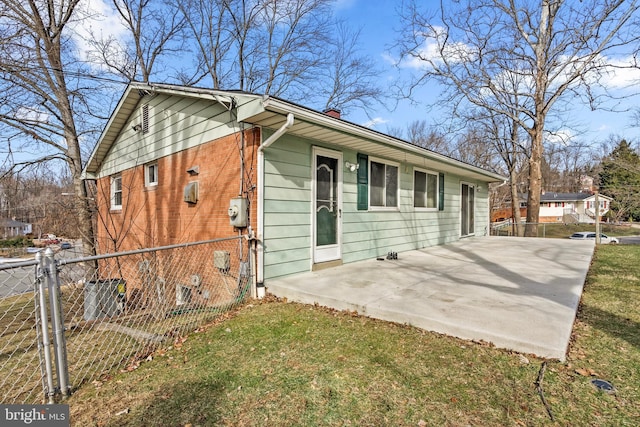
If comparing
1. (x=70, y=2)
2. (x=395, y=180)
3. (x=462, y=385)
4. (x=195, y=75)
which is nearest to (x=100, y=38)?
(x=70, y=2)

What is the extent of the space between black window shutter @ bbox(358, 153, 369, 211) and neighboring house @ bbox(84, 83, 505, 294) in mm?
20

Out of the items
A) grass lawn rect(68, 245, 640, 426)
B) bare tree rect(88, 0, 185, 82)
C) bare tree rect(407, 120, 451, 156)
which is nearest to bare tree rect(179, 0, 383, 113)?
bare tree rect(88, 0, 185, 82)

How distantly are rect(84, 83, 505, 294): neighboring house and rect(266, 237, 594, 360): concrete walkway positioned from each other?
2.34 ft

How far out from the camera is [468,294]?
3.88m

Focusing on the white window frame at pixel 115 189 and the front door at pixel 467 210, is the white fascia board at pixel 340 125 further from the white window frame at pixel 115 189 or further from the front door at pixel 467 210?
the white window frame at pixel 115 189

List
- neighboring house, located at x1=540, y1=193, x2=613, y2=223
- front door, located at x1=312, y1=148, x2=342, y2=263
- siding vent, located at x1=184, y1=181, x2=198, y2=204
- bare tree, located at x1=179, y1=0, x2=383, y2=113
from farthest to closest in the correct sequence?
neighboring house, located at x1=540, y1=193, x2=613, y2=223
bare tree, located at x1=179, y1=0, x2=383, y2=113
siding vent, located at x1=184, y1=181, x2=198, y2=204
front door, located at x1=312, y1=148, x2=342, y2=263

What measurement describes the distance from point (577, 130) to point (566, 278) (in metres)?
13.3

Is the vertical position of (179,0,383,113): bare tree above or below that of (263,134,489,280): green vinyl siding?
above

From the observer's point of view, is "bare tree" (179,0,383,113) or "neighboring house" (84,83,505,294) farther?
"bare tree" (179,0,383,113)

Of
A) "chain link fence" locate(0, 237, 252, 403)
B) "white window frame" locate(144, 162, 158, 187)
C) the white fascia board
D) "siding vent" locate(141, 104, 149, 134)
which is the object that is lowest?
"chain link fence" locate(0, 237, 252, 403)

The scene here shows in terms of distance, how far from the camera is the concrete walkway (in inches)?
109

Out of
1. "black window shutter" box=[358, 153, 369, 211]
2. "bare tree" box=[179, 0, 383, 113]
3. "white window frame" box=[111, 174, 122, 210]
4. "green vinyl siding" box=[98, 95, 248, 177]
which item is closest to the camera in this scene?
"green vinyl siding" box=[98, 95, 248, 177]

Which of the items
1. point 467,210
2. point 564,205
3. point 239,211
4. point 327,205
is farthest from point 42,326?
point 564,205

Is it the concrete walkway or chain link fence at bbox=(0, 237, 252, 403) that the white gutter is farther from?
the concrete walkway
